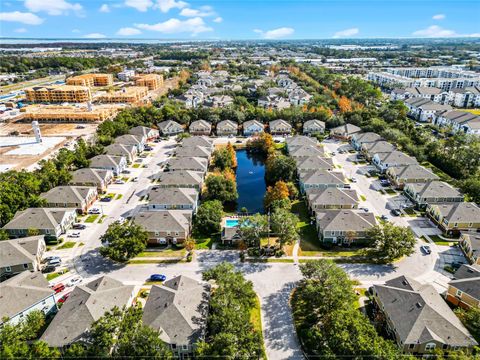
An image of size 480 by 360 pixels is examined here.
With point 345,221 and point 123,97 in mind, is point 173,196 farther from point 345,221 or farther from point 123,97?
point 123,97

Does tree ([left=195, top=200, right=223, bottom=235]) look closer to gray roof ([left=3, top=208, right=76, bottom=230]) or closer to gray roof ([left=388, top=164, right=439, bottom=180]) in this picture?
gray roof ([left=3, top=208, right=76, bottom=230])

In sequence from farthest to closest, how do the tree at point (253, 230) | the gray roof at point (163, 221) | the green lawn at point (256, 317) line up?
1. the gray roof at point (163, 221)
2. the tree at point (253, 230)
3. the green lawn at point (256, 317)

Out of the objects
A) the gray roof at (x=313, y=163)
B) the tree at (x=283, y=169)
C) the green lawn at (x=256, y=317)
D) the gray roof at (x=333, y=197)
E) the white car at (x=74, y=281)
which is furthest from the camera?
the gray roof at (x=313, y=163)

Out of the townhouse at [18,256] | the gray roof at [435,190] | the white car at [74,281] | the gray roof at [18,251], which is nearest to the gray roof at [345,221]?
the gray roof at [435,190]

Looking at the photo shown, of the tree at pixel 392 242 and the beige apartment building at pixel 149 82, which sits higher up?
the beige apartment building at pixel 149 82

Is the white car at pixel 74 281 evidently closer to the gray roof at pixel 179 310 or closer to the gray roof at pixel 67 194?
the gray roof at pixel 179 310

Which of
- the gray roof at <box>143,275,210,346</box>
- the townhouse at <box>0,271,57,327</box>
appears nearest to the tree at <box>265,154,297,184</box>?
the gray roof at <box>143,275,210,346</box>

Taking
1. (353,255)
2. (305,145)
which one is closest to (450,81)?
(305,145)
